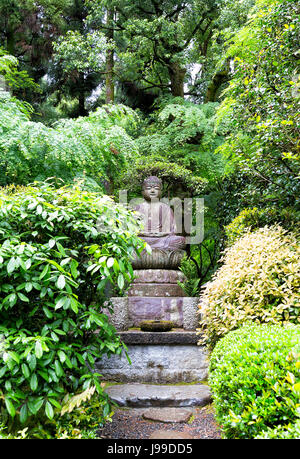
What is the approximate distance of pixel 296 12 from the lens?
438cm

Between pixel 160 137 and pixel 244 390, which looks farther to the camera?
pixel 160 137

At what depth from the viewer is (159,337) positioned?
4.46m

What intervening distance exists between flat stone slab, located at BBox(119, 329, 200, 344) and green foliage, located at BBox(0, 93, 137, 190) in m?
2.15

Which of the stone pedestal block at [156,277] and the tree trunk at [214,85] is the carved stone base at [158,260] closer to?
the stone pedestal block at [156,277]

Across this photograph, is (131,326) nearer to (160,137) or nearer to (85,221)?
(85,221)

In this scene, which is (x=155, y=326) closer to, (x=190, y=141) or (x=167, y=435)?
(x=167, y=435)

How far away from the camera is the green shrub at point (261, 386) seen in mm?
1988

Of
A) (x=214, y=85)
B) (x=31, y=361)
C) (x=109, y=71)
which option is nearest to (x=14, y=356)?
(x=31, y=361)

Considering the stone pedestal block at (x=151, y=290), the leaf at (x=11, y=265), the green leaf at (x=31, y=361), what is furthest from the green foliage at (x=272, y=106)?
the green leaf at (x=31, y=361)

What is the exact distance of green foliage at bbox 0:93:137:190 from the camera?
18.1 ft

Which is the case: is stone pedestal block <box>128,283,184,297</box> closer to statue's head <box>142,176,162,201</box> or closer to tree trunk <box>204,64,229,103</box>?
statue's head <box>142,176,162,201</box>

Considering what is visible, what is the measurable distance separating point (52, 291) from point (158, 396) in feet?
6.26

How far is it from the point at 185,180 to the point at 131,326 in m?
3.48
